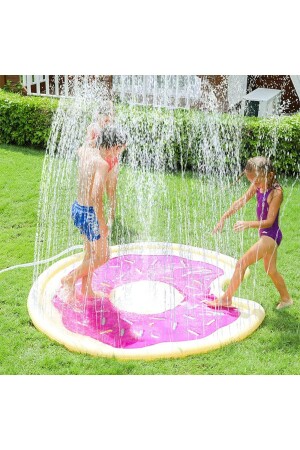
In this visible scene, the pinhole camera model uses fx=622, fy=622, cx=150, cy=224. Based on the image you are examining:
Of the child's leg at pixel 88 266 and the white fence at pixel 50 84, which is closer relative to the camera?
the child's leg at pixel 88 266

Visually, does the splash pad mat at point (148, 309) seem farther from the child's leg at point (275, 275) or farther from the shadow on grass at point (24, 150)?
the shadow on grass at point (24, 150)

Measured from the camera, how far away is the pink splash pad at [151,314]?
4.83 metres

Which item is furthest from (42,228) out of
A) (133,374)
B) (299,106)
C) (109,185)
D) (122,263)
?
(299,106)

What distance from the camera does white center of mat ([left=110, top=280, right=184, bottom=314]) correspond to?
17.2 feet

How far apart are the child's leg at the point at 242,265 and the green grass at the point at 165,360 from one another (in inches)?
12.1

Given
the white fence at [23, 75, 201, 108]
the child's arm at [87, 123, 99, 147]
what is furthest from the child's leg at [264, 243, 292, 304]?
the white fence at [23, 75, 201, 108]

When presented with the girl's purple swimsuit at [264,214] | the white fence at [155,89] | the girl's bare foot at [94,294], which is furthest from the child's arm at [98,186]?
the white fence at [155,89]

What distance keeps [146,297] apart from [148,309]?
0.66 ft

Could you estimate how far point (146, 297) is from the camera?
213 inches

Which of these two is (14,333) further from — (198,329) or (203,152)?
(203,152)

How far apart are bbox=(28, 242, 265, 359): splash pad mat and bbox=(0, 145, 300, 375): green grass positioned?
0.09 m

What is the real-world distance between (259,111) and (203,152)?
209 centimetres

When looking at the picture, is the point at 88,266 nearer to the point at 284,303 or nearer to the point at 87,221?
the point at 87,221

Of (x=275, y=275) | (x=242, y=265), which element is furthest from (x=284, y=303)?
(x=242, y=265)
